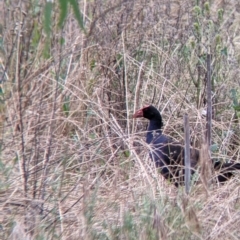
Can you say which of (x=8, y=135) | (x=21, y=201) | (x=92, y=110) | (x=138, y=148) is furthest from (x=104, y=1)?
(x=21, y=201)

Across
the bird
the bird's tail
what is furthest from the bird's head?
the bird's tail

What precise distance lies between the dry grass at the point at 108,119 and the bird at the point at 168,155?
2.9 inches

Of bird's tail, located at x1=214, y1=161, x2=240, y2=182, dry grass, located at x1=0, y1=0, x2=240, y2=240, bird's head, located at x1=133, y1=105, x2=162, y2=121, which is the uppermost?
dry grass, located at x1=0, y1=0, x2=240, y2=240

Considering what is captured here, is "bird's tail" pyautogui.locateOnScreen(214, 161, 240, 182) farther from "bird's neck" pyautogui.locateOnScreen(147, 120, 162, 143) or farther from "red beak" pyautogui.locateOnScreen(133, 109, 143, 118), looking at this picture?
"red beak" pyautogui.locateOnScreen(133, 109, 143, 118)

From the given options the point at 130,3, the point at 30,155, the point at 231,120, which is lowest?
the point at 231,120

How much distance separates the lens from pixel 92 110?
5.06m

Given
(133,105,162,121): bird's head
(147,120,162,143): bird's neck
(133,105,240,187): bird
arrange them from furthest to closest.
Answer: (133,105,162,121): bird's head → (147,120,162,143): bird's neck → (133,105,240,187): bird

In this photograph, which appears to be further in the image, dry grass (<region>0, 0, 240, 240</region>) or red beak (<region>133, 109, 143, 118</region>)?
red beak (<region>133, 109, 143, 118</region>)

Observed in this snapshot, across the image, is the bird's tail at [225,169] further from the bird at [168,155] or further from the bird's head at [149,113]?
the bird's head at [149,113]

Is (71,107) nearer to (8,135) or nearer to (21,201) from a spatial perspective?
(8,135)

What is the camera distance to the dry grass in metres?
3.49

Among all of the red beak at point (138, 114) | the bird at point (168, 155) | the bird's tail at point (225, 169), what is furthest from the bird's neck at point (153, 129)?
the bird's tail at point (225, 169)

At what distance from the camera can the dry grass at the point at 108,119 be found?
3.49 m

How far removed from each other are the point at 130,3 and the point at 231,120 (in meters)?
1.12
